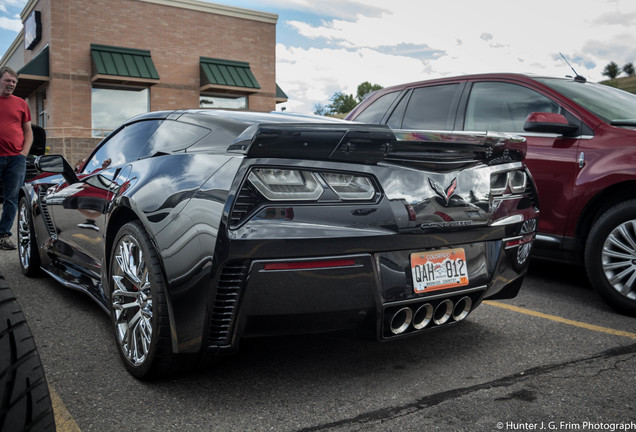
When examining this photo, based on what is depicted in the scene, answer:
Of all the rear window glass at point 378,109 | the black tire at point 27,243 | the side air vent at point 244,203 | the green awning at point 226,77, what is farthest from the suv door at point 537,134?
the green awning at point 226,77

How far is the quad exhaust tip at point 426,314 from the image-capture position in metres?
2.69

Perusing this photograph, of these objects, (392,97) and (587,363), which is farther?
(392,97)

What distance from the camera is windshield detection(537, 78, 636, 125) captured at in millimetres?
4559

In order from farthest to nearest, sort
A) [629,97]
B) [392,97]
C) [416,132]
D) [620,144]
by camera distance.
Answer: [392,97] < [629,97] < [620,144] < [416,132]

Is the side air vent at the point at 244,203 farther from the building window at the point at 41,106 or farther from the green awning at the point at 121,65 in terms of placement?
the building window at the point at 41,106

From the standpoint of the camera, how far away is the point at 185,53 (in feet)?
87.0

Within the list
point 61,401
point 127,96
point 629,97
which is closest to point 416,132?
point 61,401

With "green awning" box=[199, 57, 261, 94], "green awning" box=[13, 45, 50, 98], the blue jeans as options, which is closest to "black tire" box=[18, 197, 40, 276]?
the blue jeans

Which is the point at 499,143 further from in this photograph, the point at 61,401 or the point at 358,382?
the point at 61,401

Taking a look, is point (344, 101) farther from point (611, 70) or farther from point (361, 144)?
point (361, 144)

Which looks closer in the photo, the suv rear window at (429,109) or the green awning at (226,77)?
the suv rear window at (429,109)

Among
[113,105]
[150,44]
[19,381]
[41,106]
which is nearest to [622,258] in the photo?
[19,381]

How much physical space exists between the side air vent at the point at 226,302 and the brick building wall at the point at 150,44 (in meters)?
23.4

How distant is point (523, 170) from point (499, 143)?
33 cm
